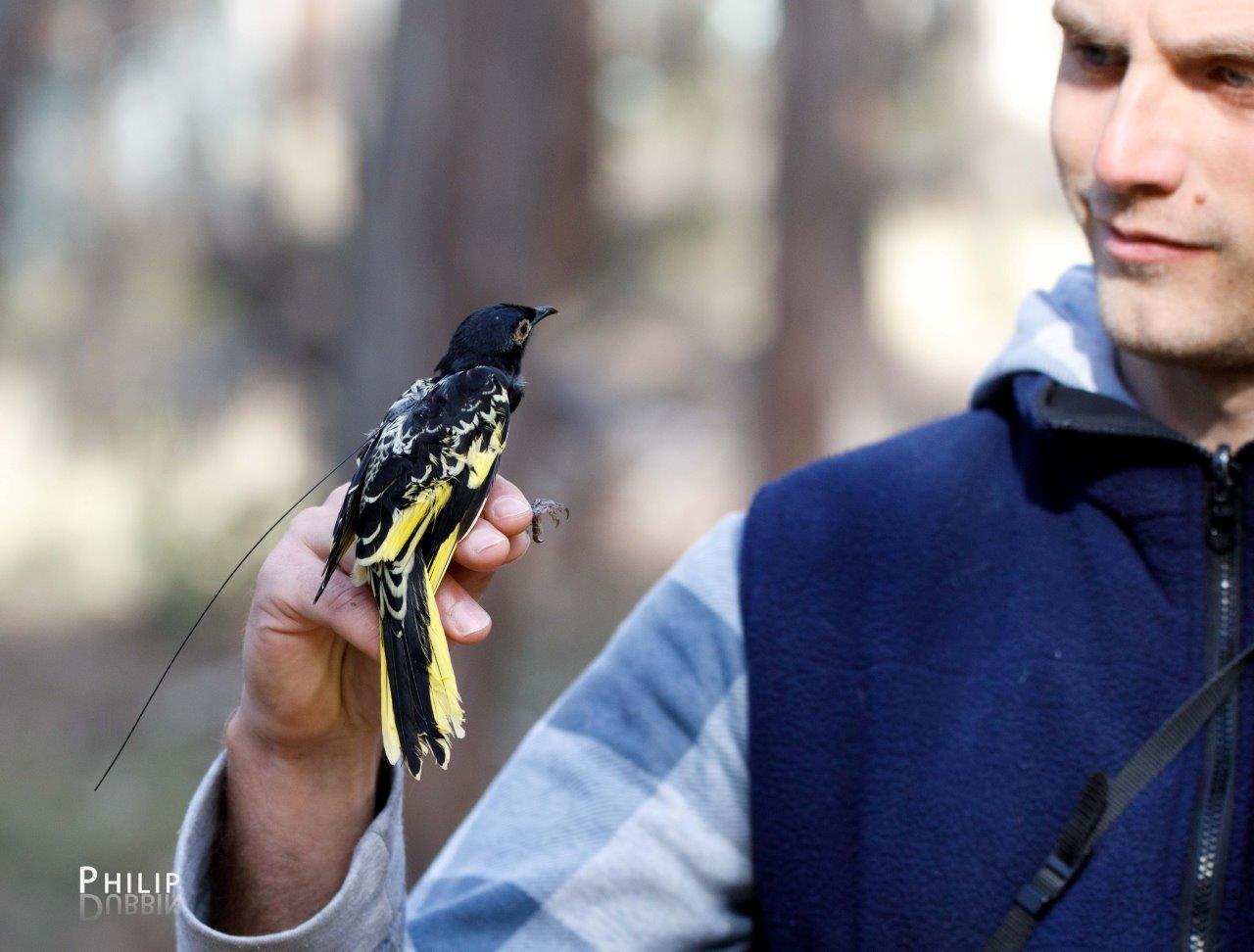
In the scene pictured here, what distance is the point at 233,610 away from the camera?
35.5 ft

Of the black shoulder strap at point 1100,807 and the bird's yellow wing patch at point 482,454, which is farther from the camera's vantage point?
the black shoulder strap at point 1100,807

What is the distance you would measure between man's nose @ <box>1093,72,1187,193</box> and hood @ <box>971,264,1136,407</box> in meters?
0.29

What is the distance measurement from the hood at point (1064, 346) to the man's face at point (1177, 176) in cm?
17

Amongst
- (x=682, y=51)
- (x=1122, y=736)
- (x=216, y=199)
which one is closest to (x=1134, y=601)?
(x=1122, y=736)

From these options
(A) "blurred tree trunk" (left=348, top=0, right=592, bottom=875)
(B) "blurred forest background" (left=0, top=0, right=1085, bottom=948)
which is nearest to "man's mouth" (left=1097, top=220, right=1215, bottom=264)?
(B) "blurred forest background" (left=0, top=0, right=1085, bottom=948)

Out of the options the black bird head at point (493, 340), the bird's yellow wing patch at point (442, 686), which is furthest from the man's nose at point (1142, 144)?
the bird's yellow wing patch at point (442, 686)

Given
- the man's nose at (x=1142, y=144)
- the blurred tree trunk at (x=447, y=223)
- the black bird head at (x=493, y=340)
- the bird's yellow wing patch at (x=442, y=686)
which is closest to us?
the bird's yellow wing patch at (x=442, y=686)

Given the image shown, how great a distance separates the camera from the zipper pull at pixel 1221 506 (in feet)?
6.82

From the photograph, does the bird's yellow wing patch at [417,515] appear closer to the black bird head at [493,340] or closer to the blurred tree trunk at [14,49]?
the black bird head at [493,340]

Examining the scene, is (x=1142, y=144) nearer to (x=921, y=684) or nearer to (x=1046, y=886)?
(x=921, y=684)

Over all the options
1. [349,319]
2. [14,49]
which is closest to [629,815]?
[349,319]

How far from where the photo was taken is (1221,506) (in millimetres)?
2092

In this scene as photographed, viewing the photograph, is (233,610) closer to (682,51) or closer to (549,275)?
(549,275)

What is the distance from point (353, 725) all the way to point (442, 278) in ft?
12.7
